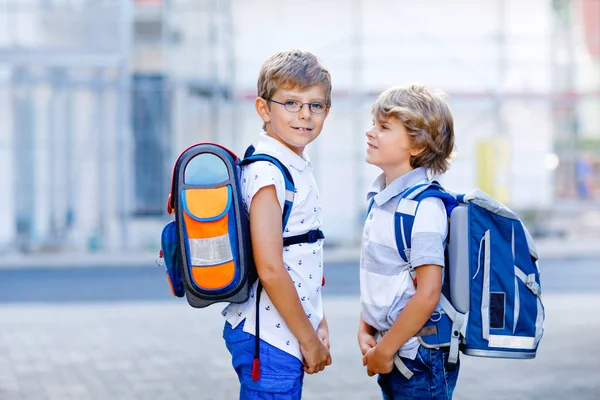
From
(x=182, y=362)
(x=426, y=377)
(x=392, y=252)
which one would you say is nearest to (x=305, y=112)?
(x=392, y=252)

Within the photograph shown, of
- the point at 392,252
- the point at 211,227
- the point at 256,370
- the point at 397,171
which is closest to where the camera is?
the point at 211,227

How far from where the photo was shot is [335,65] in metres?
19.5

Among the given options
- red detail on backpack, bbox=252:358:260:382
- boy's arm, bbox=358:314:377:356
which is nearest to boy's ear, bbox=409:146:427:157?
boy's arm, bbox=358:314:377:356

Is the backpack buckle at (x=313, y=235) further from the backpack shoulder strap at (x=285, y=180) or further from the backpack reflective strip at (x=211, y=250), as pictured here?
the backpack reflective strip at (x=211, y=250)

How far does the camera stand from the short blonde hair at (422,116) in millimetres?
2926

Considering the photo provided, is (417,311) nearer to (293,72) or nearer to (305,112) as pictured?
(305,112)

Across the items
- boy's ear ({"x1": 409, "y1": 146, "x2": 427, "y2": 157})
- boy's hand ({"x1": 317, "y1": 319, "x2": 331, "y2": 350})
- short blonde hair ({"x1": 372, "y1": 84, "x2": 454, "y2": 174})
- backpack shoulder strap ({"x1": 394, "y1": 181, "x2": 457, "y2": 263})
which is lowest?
boy's hand ({"x1": 317, "y1": 319, "x2": 331, "y2": 350})

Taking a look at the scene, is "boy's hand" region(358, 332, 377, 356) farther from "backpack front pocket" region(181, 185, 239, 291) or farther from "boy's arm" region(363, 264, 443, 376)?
"backpack front pocket" region(181, 185, 239, 291)

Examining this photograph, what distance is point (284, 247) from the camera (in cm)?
283

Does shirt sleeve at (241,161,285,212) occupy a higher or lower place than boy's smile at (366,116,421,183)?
lower

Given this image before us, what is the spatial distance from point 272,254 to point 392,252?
39 cm

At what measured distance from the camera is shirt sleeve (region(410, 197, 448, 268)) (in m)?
2.78

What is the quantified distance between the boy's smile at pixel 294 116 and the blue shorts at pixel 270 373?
1.93 feet

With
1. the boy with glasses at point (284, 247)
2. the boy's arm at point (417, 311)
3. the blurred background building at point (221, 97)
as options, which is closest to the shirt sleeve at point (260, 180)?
the boy with glasses at point (284, 247)
